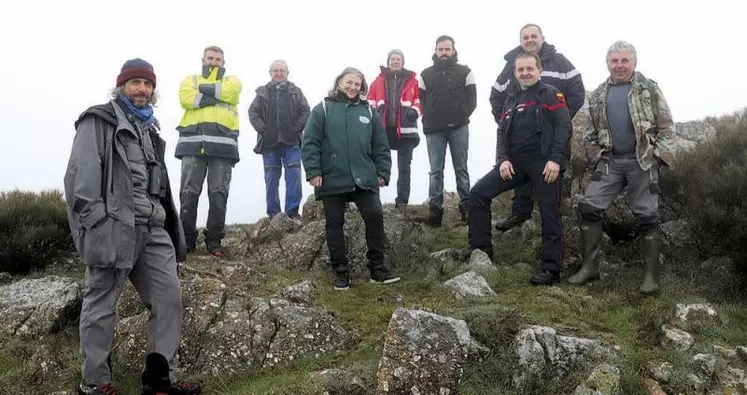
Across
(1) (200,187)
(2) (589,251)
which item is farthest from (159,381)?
(2) (589,251)

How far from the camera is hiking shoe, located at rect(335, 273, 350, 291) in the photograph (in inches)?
273

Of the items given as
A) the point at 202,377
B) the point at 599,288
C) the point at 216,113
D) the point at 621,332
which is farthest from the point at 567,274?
the point at 216,113

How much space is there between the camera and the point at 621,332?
5.67m

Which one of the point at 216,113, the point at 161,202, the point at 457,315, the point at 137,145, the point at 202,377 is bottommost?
the point at 202,377

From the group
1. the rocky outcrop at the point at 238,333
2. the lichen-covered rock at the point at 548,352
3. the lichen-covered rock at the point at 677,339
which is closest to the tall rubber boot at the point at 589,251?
the lichen-covered rock at the point at 677,339

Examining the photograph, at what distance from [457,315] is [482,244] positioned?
2.62 meters

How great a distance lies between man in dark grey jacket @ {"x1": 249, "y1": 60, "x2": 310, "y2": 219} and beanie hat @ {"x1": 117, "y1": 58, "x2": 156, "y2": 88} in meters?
4.77

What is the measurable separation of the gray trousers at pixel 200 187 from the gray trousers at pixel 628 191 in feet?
16.7

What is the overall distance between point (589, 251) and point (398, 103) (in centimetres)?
435

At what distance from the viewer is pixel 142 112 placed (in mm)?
4875

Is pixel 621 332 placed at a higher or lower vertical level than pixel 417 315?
lower

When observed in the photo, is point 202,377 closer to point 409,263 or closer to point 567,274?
point 409,263

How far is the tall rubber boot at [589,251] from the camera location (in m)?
7.05

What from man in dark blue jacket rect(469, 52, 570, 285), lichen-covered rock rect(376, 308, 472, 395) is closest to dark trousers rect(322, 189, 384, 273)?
man in dark blue jacket rect(469, 52, 570, 285)
